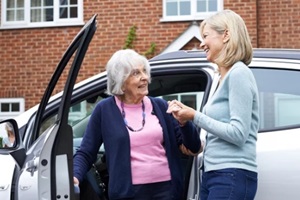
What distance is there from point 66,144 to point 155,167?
538 mm

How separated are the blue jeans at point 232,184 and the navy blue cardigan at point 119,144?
0.40 m

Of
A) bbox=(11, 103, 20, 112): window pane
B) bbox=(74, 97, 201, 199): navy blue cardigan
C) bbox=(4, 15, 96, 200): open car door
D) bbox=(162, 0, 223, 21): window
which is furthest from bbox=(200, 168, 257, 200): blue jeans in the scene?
bbox=(11, 103, 20, 112): window pane

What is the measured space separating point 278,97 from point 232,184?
31.5 inches

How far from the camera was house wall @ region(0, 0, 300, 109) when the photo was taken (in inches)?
442

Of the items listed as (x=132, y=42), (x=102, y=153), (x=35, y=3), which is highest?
(x=35, y=3)

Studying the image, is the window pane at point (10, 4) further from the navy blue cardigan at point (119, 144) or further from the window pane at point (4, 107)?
the navy blue cardigan at point (119, 144)

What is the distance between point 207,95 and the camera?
3748mm

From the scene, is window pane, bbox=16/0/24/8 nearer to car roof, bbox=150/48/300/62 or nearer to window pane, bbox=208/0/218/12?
window pane, bbox=208/0/218/12

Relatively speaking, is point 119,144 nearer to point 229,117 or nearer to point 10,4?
point 229,117

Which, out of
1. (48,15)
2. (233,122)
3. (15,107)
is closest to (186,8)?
(48,15)

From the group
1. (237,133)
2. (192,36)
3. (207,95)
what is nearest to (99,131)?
(207,95)

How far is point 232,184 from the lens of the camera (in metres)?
3.09

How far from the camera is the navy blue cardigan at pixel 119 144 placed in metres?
3.48

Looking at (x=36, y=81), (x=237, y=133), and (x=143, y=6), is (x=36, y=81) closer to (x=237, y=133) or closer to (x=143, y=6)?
(x=143, y=6)
